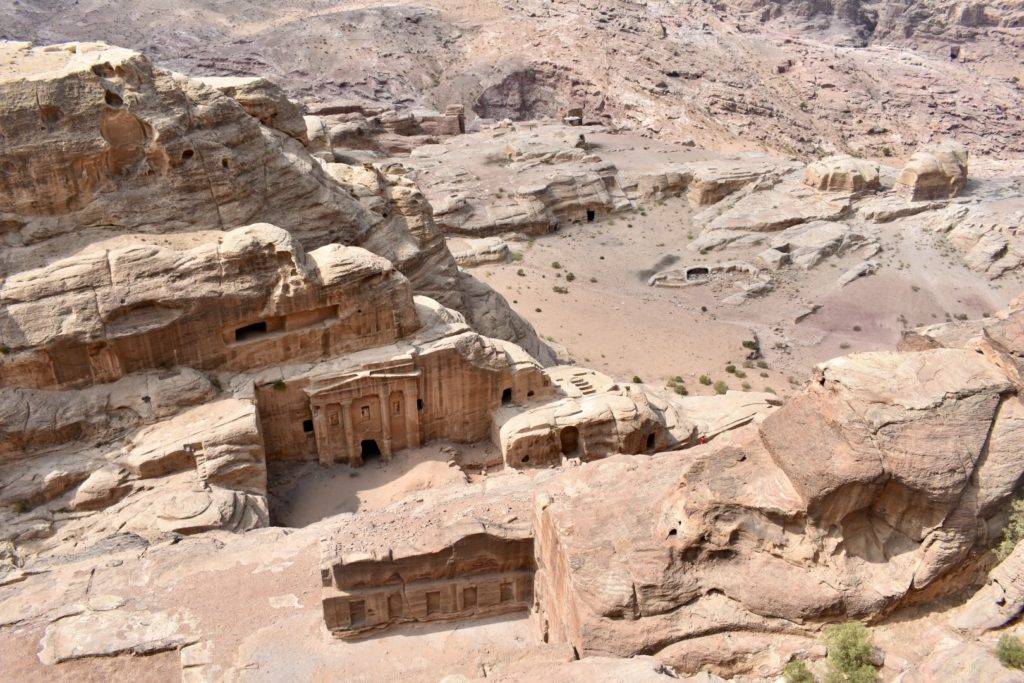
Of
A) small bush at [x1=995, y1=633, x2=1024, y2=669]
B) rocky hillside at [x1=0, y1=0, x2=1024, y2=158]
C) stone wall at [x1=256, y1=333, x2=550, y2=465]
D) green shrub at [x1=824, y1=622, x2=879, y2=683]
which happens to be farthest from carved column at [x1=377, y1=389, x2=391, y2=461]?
rocky hillside at [x1=0, y1=0, x2=1024, y2=158]

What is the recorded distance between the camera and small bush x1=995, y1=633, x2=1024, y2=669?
7512mm

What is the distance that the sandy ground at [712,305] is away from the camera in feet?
109

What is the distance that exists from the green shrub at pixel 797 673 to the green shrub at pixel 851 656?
23 centimetres

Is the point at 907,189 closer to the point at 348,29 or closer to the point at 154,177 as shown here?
the point at 154,177

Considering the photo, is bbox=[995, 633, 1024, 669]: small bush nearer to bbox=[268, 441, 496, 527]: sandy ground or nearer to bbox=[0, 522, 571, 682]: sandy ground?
bbox=[0, 522, 571, 682]: sandy ground

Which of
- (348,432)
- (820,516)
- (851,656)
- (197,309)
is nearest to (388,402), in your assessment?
(348,432)

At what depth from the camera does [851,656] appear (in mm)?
8945

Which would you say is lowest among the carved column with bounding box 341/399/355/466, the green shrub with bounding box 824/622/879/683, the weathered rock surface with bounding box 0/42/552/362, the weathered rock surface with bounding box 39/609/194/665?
the carved column with bounding box 341/399/355/466

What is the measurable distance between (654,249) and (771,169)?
13.3m

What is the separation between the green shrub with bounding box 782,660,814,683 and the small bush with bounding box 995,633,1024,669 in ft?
6.99

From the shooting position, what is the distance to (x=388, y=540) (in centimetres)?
1334

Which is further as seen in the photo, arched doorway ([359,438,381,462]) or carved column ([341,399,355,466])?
arched doorway ([359,438,381,462])

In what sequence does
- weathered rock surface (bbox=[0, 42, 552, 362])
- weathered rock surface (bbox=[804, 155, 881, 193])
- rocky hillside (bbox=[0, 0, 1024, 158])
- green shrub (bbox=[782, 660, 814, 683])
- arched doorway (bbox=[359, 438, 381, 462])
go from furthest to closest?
rocky hillside (bbox=[0, 0, 1024, 158])
weathered rock surface (bbox=[804, 155, 881, 193])
arched doorway (bbox=[359, 438, 381, 462])
weathered rock surface (bbox=[0, 42, 552, 362])
green shrub (bbox=[782, 660, 814, 683])

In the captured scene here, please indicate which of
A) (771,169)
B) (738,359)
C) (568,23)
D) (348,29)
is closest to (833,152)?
(771,169)
